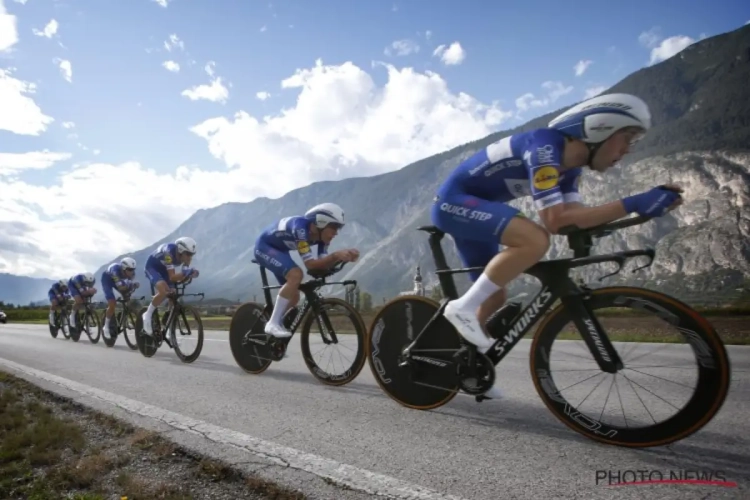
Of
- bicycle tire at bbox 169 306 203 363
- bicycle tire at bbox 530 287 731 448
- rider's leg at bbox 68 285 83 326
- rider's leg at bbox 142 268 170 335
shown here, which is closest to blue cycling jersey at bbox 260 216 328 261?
bicycle tire at bbox 169 306 203 363

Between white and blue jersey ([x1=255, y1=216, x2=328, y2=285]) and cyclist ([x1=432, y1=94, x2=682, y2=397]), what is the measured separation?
7.30ft

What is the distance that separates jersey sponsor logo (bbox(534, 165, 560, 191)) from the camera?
2695 millimetres

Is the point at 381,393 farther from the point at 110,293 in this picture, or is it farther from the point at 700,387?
the point at 110,293

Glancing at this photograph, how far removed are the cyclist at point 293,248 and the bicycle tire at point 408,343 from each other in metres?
1.10

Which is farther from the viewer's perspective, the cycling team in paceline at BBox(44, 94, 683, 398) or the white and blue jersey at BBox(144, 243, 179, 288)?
the white and blue jersey at BBox(144, 243, 179, 288)

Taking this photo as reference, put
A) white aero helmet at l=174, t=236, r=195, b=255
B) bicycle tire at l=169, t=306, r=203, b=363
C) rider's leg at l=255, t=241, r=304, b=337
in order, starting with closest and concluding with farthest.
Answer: rider's leg at l=255, t=241, r=304, b=337 < bicycle tire at l=169, t=306, r=203, b=363 < white aero helmet at l=174, t=236, r=195, b=255

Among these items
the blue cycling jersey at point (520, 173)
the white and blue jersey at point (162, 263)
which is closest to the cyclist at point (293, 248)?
the blue cycling jersey at point (520, 173)

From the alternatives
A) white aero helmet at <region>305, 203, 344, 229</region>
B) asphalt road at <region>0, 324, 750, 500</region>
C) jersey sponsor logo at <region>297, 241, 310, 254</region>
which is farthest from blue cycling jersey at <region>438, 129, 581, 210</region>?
jersey sponsor logo at <region>297, 241, 310, 254</region>

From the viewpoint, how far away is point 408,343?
3693 mm

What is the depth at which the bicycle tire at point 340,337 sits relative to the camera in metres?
4.78

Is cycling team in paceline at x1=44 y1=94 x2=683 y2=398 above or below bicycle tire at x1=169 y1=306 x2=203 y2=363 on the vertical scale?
above

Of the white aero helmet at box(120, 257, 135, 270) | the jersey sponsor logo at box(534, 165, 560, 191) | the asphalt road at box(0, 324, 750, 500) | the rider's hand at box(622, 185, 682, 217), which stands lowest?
the asphalt road at box(0, 324, 750, 500)

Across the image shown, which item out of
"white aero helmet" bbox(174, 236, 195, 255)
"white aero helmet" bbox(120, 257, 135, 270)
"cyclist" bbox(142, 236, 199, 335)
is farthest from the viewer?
"white aero helmet" bbox(120, 257, 135, 270)

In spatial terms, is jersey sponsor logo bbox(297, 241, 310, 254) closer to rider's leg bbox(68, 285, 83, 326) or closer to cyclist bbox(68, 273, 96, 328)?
cyclist bbox(68, 273, 96, 328)
